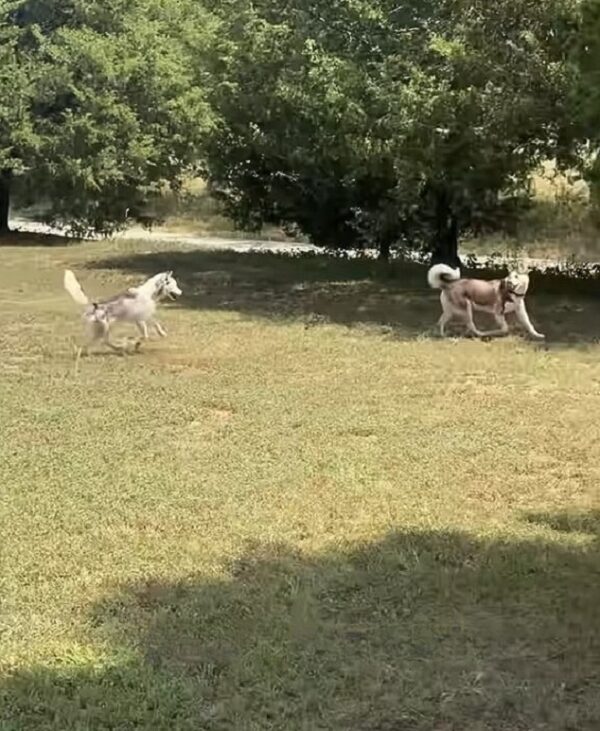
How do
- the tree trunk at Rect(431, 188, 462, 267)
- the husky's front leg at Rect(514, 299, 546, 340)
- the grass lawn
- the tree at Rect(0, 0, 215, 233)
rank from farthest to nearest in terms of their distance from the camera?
1. the tree at Rect(0, 0, 215, 233)
2. the tree trunk at Rect(431, 188, 462, 267)
3. the husky's front leg at Rect(514, 299, 546, 340)
4. the grass lawn

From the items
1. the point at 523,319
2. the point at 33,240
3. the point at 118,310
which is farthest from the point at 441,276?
the point at 33,240

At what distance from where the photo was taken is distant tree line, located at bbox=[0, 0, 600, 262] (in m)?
13.7

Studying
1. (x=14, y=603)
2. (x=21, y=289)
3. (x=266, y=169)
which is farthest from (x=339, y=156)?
(x=14, y=603)

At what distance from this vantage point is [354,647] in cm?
443

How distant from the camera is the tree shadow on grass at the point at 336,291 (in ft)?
44.4

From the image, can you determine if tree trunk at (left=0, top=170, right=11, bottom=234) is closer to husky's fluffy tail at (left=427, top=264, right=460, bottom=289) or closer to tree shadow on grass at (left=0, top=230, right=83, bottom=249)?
tree shadow on grass at (left=0, top=230, right=83, bottom=249)

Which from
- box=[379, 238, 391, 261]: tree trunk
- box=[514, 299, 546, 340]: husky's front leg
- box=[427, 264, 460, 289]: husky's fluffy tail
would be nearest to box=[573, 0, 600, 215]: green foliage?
box=[514, 299, 546, 340]: husky's front leg

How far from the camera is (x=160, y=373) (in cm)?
1009

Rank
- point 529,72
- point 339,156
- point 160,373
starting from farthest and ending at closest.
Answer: point 339,156
point 529,72
point 160,373

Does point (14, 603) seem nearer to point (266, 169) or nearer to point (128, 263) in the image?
point (128, 263)

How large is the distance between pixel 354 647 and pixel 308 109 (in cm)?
1248

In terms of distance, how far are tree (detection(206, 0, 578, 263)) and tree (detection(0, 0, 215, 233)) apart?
13.7ft

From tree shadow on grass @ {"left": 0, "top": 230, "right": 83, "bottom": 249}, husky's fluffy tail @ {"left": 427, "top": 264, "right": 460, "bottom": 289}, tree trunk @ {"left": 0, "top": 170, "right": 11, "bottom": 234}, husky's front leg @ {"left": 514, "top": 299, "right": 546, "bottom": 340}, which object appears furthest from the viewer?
tree trunk @ {"left": 0, "top": 170, "right": 11, "bottom": 234}

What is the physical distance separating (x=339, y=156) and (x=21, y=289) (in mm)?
4751
